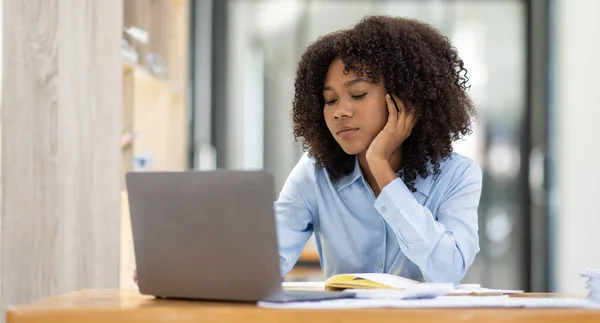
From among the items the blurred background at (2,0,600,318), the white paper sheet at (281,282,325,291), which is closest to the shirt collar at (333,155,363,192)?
the white paper sheet at (281,282,325,291)

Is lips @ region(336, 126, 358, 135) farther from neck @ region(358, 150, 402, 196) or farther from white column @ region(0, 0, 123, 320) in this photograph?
white column @ region(0, 0, 123, 320)

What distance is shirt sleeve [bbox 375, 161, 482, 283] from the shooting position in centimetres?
168

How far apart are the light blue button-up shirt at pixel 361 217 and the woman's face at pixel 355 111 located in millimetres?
123

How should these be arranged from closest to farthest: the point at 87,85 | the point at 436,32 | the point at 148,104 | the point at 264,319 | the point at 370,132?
1. the point at 264,319
2. the point at 370,132
3. the point at 436,32
4. the point at 87,85
5. the point at 148,104

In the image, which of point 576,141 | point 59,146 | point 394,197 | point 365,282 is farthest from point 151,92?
point 576,141

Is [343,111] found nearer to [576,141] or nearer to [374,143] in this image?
[374,143]

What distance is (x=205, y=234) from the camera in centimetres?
131

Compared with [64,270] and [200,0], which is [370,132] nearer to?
[64,270]

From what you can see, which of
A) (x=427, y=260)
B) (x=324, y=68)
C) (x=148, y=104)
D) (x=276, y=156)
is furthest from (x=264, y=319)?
(x=276, y=156)

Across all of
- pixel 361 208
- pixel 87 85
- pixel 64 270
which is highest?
pixel 87 85

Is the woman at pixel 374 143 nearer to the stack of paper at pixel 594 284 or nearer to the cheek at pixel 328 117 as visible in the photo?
the cheek at pixel 328 117

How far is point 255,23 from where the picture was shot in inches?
221

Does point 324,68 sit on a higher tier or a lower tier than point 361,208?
higher

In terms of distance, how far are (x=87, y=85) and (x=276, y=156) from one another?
343cm
